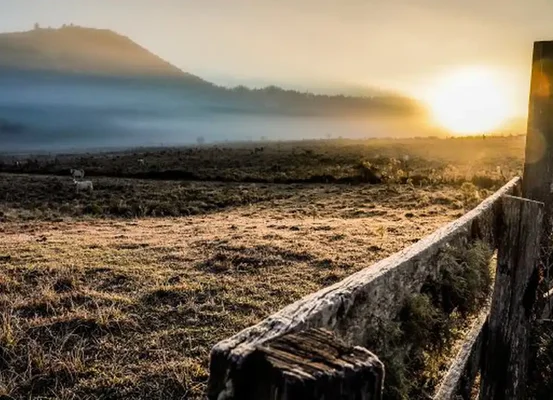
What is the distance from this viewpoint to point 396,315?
8.47 feet

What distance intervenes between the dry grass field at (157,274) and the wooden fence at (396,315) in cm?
264

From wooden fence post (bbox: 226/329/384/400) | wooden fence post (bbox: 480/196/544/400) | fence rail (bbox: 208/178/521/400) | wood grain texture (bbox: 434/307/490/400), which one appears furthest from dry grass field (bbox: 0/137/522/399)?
wooden fence post (bbox: 226/329/384/400)

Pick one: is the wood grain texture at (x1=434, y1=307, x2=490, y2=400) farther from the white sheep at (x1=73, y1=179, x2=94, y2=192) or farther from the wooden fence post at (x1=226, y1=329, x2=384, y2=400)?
the white sheep at (x1=73, y1=179, x2=94, y2=192)

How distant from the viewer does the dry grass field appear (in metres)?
5.22

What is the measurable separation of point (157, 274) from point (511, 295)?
6.25 meters

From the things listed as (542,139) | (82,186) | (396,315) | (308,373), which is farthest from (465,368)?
(82,186)

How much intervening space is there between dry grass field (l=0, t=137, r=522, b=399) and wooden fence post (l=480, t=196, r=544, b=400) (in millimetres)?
2570

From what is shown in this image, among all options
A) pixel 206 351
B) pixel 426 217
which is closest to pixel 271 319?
pixel 206 351

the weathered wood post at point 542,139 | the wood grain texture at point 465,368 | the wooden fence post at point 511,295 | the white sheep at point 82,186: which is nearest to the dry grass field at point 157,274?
the wood grain texture at point 465,368

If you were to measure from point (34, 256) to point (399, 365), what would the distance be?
951cm

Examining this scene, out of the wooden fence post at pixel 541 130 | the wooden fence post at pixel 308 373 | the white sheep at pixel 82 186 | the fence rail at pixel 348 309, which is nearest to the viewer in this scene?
the wooden fence post at pixel 308 373

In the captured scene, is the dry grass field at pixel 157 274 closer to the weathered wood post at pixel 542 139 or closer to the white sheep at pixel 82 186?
the weathered wood post at pixel 542 139

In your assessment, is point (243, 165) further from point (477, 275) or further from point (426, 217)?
point (477, 275)

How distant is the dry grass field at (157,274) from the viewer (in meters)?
5.22
